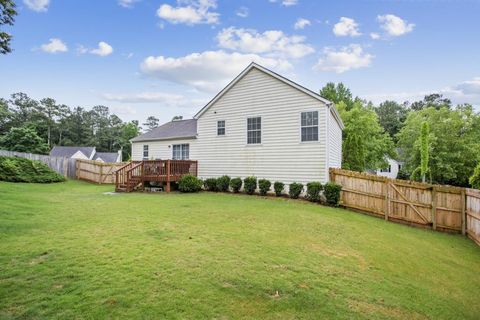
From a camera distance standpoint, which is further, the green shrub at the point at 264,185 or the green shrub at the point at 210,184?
the green shrub at the point at 210,184

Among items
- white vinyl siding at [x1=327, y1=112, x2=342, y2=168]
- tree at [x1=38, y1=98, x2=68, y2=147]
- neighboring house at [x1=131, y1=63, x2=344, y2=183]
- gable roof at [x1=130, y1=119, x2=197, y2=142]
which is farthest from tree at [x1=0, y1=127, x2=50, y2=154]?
white vinyl siding at [x1=327, y1=112, x2=342, y2=168]

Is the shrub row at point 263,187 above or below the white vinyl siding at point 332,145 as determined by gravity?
below

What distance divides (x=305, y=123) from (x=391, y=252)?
811 cm

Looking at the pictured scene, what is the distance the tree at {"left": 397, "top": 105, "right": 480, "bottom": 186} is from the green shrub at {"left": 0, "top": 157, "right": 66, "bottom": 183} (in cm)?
3243

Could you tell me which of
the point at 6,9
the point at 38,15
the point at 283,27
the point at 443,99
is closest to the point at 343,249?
the point at 6,9

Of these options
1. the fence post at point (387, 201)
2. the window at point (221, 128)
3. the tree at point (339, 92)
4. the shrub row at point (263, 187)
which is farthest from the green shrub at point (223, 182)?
the tree at point (339, 92)

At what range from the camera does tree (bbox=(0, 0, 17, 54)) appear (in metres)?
4.33

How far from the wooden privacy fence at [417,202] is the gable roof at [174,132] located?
10250mm

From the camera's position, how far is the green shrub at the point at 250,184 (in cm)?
1403

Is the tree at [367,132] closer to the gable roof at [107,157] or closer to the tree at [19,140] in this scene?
the tree at [19,140]

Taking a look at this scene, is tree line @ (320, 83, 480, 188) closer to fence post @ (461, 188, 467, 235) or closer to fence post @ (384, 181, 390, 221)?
fence post @ (384, 181, 390, 221)

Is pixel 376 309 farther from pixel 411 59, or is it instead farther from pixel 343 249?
pixel 411 59

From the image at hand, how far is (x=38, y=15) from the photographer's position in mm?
12695

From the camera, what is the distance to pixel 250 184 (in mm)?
14047
